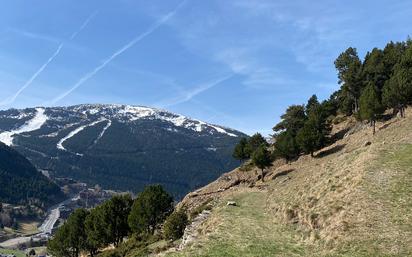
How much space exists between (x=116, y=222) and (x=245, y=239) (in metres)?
66.9

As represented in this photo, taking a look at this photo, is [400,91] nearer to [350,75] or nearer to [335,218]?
[350,75]

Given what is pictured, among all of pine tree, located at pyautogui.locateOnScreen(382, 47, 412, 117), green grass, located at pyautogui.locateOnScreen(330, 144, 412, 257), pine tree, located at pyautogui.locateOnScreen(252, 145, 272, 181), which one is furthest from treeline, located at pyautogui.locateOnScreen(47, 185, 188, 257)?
pine tree, located at pyautogui.locateOnScreen(382, 47, 412, 117)

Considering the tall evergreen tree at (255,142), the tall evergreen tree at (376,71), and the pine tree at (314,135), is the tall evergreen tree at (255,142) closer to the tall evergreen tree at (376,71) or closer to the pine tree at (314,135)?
the pine tree at (314,135)

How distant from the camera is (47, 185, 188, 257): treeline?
9406 centimetres

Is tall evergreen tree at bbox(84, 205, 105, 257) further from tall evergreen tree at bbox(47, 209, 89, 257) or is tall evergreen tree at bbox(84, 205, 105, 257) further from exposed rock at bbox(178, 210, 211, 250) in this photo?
exposed rock at bbox(178, 210, 211, 250)

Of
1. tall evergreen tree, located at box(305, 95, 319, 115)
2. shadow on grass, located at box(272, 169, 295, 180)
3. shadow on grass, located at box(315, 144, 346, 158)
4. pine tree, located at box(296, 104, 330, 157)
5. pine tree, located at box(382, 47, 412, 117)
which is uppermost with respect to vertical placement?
tall evergreen tree, located at box(305, 95, 319, 115)

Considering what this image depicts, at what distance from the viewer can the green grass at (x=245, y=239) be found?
35.9m

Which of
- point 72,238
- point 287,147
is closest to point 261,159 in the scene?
point 287,147

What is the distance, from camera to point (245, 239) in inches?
1610

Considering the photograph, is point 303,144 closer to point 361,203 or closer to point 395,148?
point 395,148

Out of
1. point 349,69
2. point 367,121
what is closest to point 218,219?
point 367,121

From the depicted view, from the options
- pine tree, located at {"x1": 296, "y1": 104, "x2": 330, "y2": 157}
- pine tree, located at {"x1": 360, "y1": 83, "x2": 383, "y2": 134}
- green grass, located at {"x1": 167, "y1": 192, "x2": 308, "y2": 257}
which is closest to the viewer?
green grass, located at {"x1": 167, "y1": 192, "x2": 308, "y2": 257}

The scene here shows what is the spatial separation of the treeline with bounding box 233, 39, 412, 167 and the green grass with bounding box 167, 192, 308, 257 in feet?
177

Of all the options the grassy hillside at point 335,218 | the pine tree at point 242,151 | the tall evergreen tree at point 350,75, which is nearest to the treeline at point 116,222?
the grassy hillside at point 335,218
